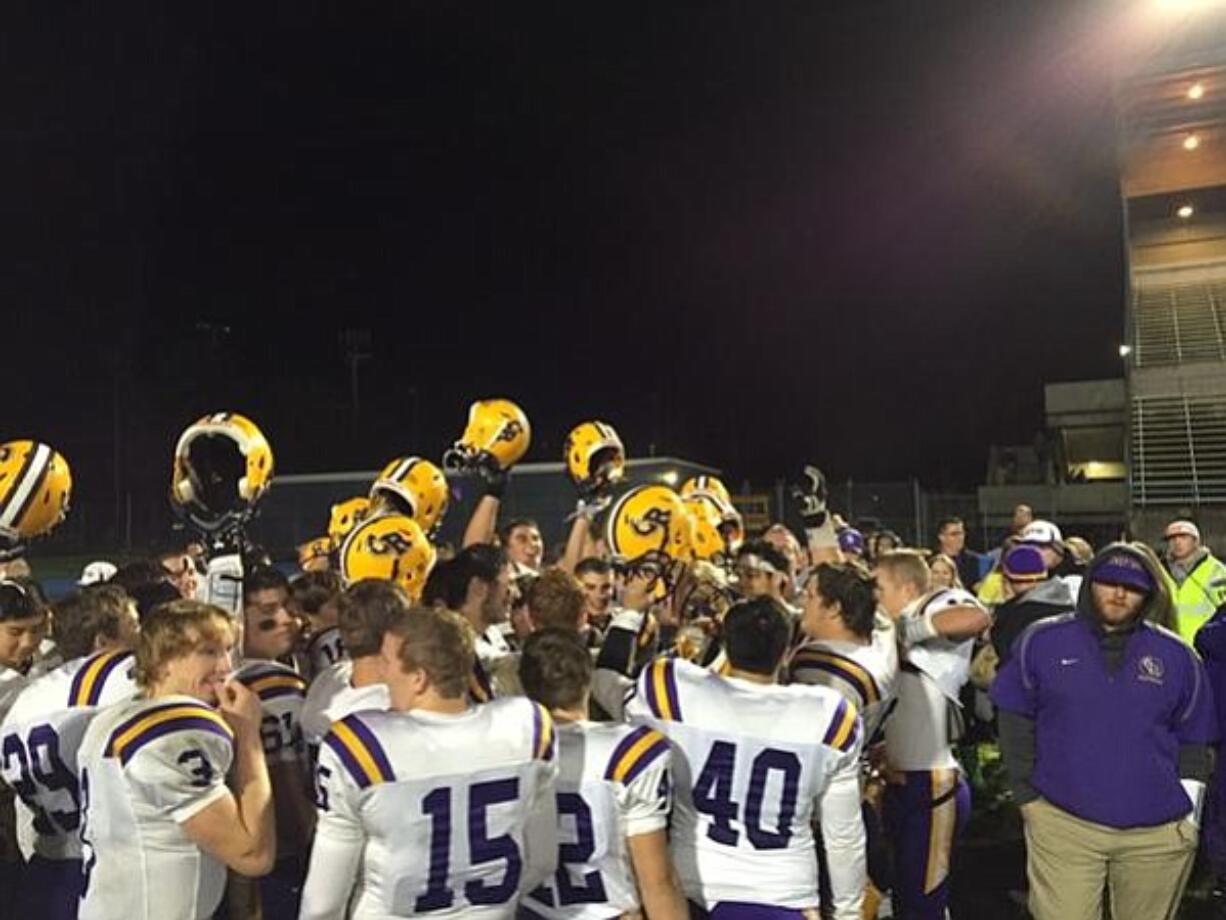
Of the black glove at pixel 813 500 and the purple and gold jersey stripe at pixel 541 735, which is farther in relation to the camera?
the black glove at pixel 813 500

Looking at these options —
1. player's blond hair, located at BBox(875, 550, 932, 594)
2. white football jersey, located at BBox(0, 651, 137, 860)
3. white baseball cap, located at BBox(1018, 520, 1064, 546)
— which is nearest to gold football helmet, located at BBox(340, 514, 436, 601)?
player's blond hair, located at BBox(875, 550, 932, 594)

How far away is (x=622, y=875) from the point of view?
296 cm

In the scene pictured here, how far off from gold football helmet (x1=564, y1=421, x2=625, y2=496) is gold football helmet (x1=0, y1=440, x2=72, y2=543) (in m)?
3.19

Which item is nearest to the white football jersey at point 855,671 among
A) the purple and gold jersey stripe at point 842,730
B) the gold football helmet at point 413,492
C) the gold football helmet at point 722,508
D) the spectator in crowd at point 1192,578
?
the purple and gold jersey stripe at point 842,730

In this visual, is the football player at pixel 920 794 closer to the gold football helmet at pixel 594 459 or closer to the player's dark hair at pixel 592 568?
the player's dark hair at pixel 592 568

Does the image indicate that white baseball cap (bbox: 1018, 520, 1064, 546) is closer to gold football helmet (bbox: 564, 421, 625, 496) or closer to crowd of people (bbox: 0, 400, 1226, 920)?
crowd of people (bbox: 0, 400, 1226, 920)

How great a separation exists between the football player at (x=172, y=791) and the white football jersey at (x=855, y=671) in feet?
5.63

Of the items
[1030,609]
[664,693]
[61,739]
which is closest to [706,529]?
[1030,609]

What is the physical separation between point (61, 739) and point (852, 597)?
7.99 ft

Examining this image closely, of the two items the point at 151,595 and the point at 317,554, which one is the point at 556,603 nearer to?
the point at 151,595

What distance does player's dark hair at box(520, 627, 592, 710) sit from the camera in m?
3.04

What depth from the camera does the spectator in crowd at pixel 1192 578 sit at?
25.4ft

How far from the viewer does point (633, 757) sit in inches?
114

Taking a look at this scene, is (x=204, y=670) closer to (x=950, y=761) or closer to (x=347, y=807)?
(x=347, y=807)
